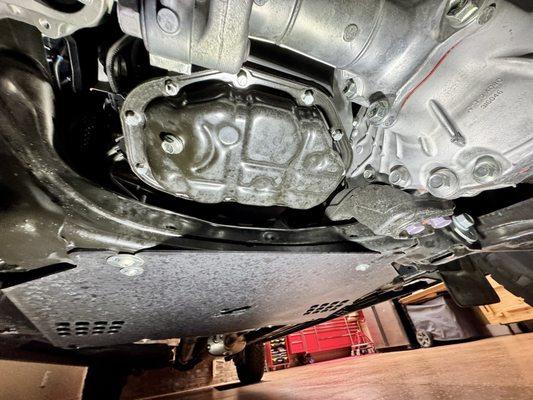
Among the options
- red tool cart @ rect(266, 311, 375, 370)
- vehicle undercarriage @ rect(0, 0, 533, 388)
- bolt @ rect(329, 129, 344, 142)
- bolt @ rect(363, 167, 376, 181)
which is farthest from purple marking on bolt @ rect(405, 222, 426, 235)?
red tool cart @ rect(266, 311, 375, 370)

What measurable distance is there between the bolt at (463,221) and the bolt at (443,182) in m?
0.31

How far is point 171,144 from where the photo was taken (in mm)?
459

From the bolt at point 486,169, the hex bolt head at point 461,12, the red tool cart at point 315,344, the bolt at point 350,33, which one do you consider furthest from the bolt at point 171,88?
the red tool cart at point 315,344

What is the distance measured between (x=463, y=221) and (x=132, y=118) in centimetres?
79

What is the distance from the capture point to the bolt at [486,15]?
31cm

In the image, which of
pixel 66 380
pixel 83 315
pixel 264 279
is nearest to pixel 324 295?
pixel 264 279

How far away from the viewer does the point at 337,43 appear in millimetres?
353

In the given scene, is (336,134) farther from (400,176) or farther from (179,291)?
(179,291)

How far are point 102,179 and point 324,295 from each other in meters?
0.80

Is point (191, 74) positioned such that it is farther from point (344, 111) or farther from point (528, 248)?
point (528, 248)

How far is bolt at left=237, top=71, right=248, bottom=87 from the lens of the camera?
42cm

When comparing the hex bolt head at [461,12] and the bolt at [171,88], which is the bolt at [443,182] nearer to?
the hex bolt head at [461,12]

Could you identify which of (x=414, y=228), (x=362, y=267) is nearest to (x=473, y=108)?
(x=414, y=228)

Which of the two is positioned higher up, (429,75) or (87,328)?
(429,75)
